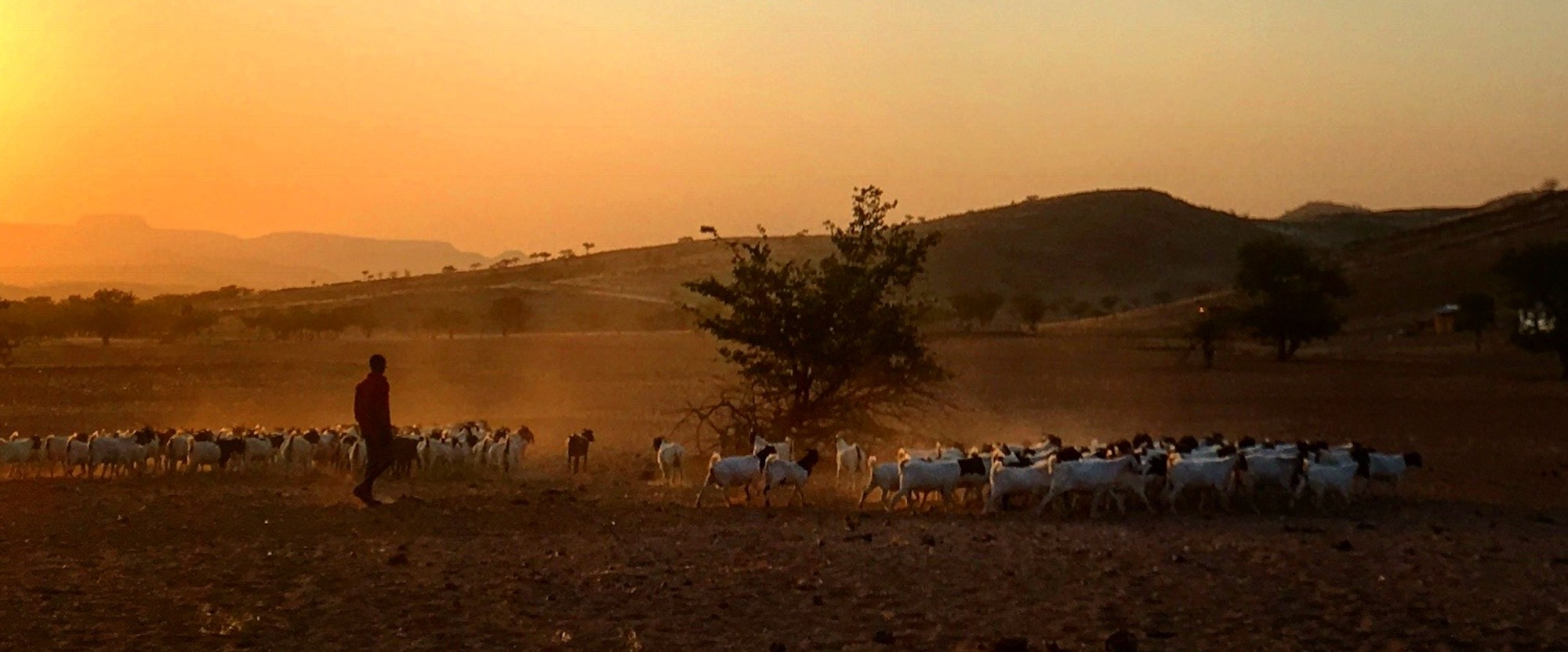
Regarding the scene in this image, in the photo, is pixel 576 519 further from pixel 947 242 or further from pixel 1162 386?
pixel 947 242

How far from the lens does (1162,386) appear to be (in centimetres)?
4569

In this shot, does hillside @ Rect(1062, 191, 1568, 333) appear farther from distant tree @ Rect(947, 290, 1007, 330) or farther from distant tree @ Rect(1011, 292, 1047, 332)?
distant tree @ Rect(947, 290, 1007, 330)

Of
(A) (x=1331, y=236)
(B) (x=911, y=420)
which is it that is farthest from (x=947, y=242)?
(B) (x=911, y=420)

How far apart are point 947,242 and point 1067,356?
8029 centimetres

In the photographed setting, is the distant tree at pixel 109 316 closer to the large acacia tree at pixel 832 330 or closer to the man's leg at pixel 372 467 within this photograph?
the large acacia tree at pixel 832 330

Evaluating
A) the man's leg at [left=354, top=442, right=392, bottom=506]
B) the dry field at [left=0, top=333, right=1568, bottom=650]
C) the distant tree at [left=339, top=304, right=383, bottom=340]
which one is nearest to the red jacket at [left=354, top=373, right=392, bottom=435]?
the man's leg at [left=354, top=442, right=392, bottom=506]

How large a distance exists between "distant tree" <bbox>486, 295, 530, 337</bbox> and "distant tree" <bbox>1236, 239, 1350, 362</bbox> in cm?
5049

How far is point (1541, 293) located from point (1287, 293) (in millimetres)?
10229

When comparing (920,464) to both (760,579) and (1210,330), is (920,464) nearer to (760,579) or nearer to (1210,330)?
(760,579)

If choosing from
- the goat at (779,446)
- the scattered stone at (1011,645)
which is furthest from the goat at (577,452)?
the scattered stone at (1011,645)

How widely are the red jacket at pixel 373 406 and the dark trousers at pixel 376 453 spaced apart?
5cm

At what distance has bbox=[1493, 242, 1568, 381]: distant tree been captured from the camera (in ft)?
156

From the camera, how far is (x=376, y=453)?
1792cm

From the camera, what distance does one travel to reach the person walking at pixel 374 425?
18.0m
